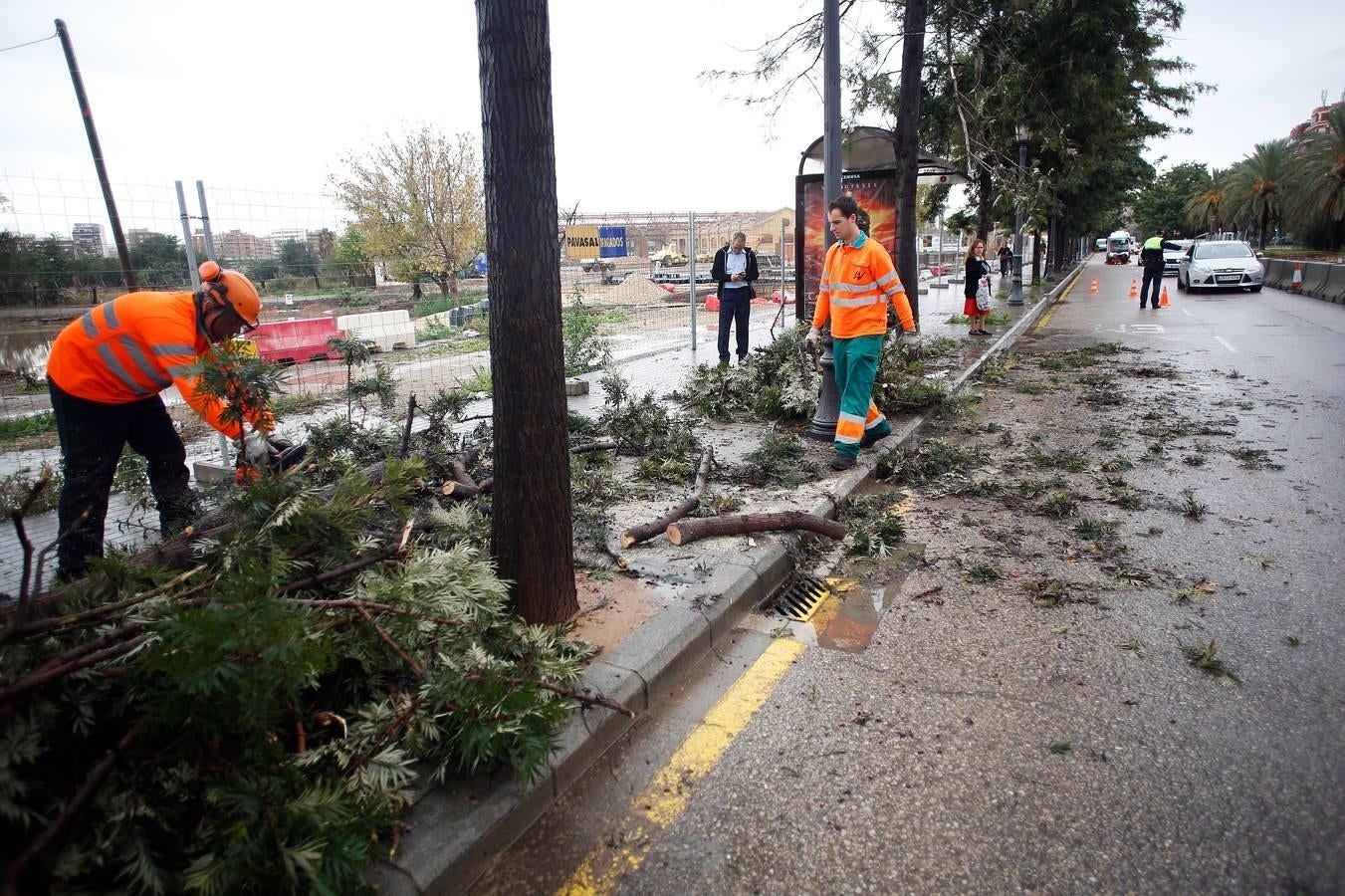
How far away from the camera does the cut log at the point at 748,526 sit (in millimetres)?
4449

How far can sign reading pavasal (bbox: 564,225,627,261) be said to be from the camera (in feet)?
37.8

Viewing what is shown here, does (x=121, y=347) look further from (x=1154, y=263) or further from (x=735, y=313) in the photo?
(x=1154, y=263)

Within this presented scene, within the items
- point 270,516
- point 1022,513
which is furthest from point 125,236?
point 1022,513

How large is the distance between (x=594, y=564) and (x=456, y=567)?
49.4 inches

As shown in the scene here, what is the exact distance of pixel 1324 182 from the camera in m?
32.1

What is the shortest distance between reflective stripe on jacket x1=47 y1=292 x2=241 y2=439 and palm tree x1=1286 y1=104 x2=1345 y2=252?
137 feet

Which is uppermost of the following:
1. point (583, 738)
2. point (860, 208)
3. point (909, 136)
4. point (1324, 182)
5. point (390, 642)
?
point (1324, 182)

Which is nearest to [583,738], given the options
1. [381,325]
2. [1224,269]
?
[381,325]

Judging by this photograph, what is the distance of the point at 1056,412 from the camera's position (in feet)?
27.9

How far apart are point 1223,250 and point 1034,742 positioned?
29.6 m

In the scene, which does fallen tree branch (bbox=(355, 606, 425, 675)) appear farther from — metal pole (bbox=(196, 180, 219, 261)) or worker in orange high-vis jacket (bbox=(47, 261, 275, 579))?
metal pole (bbox=(196, 180, 219, 261))

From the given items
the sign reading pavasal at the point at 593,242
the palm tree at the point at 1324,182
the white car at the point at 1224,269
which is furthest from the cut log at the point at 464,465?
the palm tree at the point at 1324,182

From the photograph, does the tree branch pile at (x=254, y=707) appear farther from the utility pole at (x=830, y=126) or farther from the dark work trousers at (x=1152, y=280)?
the dark work trousers at (x=1152, y=280)

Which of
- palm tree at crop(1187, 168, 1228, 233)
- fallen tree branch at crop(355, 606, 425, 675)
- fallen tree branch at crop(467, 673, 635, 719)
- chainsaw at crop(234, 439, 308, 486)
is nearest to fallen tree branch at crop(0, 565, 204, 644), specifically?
chainsaw at crop(234, 439, 308, 486)
